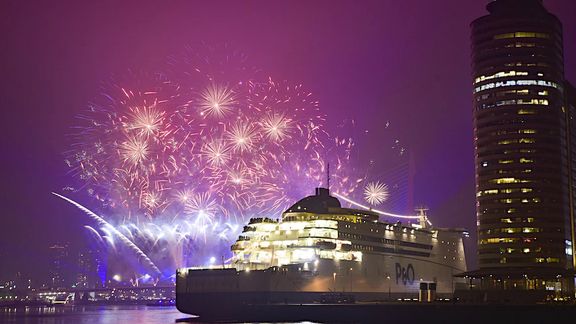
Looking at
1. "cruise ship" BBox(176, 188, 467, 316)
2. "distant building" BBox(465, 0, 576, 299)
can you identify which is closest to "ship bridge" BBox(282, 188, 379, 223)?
Result: "cruise ship" BBox(176, 188, 467, 316)

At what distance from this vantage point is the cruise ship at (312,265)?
97.7 metres

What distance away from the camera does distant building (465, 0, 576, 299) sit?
5212 inches

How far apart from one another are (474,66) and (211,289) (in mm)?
70075

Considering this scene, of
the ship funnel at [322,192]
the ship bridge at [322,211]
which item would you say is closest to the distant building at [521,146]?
the ship bridge at [322,211]

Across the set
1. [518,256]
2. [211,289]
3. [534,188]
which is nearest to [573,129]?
[534,188]

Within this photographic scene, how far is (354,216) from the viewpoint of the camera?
112m

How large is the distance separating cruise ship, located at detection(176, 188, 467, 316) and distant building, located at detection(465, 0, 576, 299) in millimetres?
19373

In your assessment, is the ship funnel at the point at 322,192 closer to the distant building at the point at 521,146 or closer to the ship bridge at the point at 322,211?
the ship bridge at the point at 322,211

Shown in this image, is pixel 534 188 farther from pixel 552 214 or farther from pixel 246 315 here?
pixel 246 315

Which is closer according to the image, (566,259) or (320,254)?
(320,254)

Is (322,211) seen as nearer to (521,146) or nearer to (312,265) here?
(312,265)

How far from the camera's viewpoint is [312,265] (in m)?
101

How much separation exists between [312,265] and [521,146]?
5322cm

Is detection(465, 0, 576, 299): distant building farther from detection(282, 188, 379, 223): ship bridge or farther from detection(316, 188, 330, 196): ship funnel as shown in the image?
detection(316, 188, 330, 196): ship funnel
